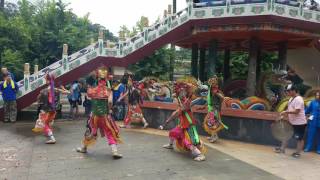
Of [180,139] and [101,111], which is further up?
[101,111]

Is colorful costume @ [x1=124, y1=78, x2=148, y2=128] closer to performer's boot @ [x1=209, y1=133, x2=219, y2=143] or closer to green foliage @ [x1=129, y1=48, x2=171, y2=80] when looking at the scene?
performer's boot @ [x1=209, y1=133, x2=219, y2=143]

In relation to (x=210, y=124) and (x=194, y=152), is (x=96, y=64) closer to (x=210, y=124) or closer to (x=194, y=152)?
(x=210, y=124)

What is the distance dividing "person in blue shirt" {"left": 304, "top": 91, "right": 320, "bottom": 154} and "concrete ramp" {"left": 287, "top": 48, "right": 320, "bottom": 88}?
33.0 ft

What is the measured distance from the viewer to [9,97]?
546 inches

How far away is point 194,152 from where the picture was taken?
28.1 feet

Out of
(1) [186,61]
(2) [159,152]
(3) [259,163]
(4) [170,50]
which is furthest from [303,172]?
(1) [186,61]

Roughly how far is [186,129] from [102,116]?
184cm

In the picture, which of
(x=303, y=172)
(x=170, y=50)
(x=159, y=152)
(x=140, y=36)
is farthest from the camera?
(x=170, y=50)

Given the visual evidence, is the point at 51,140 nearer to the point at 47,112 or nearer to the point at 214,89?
the point at 47,112

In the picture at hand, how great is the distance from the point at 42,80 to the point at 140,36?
4.49m

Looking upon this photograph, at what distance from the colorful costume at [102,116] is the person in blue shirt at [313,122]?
4812 mm

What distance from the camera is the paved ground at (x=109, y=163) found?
7.20 metres

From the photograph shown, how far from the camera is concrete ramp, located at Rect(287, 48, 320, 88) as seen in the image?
19.7 metres

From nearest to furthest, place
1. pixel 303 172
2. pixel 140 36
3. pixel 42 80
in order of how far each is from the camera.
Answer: pixel 303 172 → pixel 42 80 → pixel 140 36
